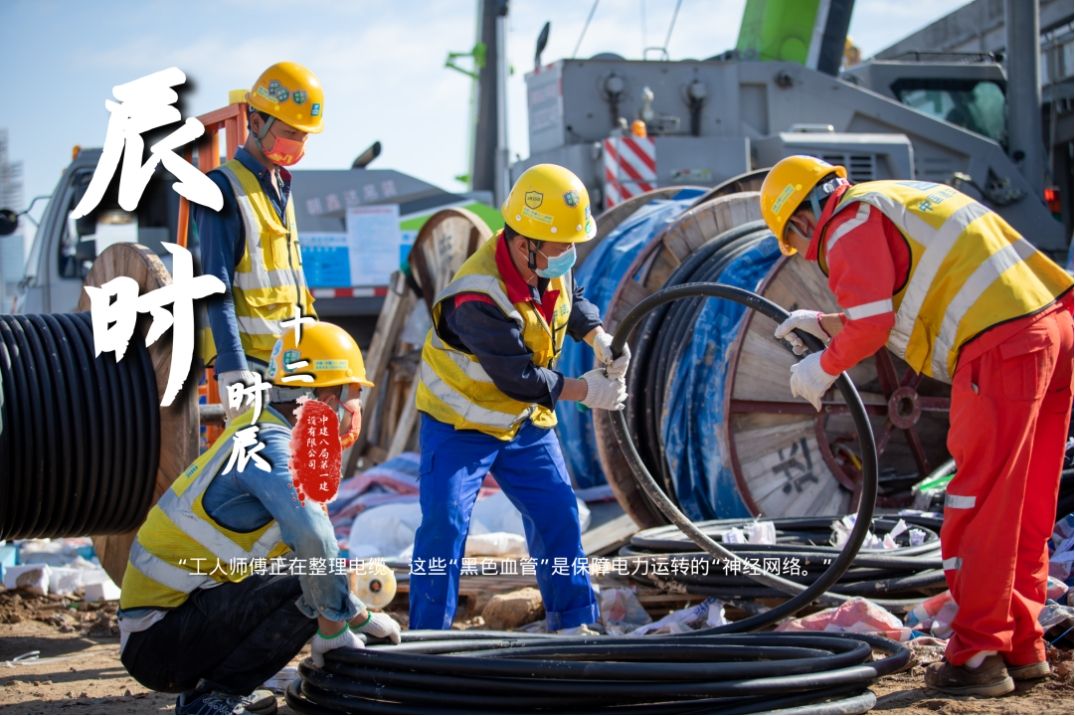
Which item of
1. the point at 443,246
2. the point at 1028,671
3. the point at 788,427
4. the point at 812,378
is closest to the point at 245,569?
the point at 812,378

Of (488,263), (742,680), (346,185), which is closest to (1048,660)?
(742,680)

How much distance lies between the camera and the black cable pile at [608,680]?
374cm

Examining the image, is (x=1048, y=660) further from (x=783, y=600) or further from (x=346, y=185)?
(x=346, y=185)

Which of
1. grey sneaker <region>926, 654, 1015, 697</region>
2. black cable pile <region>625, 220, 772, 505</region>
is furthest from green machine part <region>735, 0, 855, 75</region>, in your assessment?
grey sneaker <region>926, 654, 1015, 697</region>

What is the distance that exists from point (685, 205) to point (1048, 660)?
439 cm

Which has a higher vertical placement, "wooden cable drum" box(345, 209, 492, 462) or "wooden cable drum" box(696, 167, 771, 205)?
"wooden cable drum" box(696, 167, 771, 205)

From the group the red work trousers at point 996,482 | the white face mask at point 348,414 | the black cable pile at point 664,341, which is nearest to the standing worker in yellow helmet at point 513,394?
the white face mask at point 348,414

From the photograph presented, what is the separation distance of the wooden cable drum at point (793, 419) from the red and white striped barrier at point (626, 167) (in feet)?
15.7

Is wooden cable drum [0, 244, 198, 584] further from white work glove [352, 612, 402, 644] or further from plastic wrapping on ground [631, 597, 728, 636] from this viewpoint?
plastic wrapping on ground [631, 597, 728, 636]

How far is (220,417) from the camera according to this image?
5.99 m

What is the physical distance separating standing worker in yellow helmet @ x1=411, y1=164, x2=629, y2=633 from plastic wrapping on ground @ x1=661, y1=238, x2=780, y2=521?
158 centimetres

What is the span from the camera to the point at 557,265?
4750 millimetres

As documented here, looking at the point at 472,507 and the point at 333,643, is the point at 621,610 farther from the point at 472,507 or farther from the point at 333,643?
the point at 333,643

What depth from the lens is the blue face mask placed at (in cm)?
474
